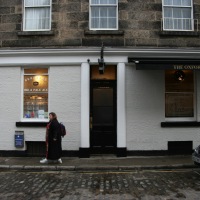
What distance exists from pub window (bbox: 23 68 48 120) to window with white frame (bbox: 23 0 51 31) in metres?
1.74

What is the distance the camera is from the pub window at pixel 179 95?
12.2 metres

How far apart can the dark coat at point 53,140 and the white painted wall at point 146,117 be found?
2.81 metres

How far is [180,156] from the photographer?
1167 centimetres

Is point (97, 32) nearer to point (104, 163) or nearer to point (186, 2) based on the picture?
point (186, 2)

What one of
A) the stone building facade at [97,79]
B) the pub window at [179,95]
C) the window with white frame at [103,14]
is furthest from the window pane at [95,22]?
the pub window at [179,95]

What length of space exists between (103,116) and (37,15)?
4.89m

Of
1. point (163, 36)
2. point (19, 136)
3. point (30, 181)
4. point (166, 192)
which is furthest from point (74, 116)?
point (166, 192)

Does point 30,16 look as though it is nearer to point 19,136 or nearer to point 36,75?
point 36,75

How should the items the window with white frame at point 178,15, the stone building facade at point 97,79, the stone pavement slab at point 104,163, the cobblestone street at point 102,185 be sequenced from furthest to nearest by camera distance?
the window with white frame at point 178,15 < the stone building facade at point 97,79 < the stone pavement slab at point 104,163 < the cobblestone street at point 102,185

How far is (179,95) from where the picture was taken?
1236 centimetres

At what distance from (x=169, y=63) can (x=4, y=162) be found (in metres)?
6.80

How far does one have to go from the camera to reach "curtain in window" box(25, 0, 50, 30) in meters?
12.2

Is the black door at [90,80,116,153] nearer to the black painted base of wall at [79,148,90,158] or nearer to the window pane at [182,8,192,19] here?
the black painted base of wall at [79,148,90,158]

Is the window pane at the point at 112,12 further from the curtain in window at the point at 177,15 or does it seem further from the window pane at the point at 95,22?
the curtain in window at the point at 177,15
